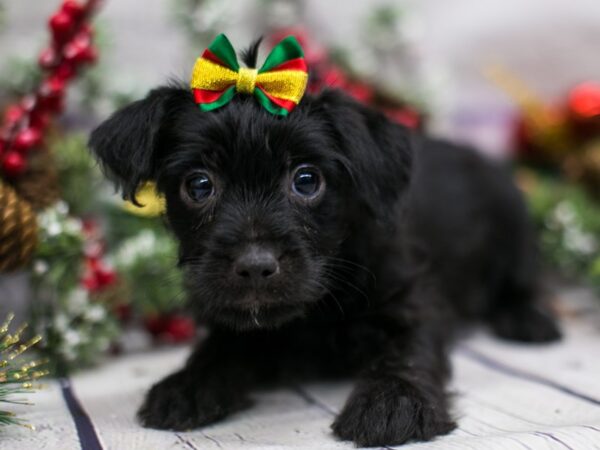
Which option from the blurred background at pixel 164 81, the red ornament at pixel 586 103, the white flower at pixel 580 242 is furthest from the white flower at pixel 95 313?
the red ornament at pixel 586 103

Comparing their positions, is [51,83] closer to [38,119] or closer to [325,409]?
[38,119]

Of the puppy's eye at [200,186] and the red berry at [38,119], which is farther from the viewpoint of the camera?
the red berry at [38,119]

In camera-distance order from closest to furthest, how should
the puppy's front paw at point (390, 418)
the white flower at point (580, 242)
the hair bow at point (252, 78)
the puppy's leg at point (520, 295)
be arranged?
1. the puppy's front paw at point (390, 418)
2. the hair bow at point (252, 78)
3. the puppy's leg at point (520, 295)
4. the white flower at point (580, 242)

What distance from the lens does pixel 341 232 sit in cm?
249

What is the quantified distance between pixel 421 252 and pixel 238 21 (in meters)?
2.00

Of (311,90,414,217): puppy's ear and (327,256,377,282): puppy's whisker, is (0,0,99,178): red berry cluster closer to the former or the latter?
(311,90,414,217): puppy's ear

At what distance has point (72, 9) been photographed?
9.21 ft

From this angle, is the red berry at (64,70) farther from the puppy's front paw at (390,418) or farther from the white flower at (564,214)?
the white flower at (564,214)

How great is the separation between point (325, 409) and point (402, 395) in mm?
390

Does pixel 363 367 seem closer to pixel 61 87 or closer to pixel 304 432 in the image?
pixel 304 432

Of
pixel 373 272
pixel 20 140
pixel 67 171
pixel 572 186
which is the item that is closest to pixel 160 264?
pixel 67 171

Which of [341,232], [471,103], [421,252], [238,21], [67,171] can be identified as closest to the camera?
[341,232]

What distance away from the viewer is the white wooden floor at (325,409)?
2.02m

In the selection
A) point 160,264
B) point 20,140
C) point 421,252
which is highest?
point 20,140
